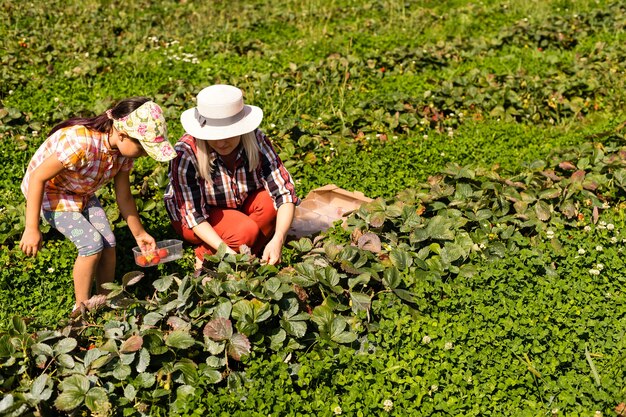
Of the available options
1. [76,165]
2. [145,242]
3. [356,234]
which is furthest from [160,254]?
[356,234]

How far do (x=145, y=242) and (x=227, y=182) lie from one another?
1.92ft

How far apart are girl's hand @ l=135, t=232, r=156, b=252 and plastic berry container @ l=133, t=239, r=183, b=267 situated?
3 centimetres

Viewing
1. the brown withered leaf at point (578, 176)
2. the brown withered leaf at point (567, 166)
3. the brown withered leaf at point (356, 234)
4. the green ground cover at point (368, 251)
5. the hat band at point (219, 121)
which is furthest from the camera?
the brown withered leaf at point (567, 166)

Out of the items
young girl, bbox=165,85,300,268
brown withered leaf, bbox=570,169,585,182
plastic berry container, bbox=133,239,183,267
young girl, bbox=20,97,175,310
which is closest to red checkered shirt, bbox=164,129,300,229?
young girl, bbox=165,85,300,268

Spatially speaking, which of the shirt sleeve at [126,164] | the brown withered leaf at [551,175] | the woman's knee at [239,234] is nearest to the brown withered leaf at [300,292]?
the woman's knee at [239,234]

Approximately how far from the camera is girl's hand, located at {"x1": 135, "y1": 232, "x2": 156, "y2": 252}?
391 cm

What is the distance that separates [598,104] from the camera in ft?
20.5

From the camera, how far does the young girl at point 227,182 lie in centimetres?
374

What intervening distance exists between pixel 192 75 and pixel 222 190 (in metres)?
2.95

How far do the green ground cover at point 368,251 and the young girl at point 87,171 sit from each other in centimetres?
40

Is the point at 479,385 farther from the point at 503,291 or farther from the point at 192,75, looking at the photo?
the point at 192,75

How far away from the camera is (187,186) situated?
3.96 meters

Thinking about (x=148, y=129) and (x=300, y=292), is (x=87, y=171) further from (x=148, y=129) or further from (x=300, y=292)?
(x=300, y=292)

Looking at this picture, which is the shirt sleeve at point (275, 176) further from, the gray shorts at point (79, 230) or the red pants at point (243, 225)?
the gray shorts at point (79, 230)
